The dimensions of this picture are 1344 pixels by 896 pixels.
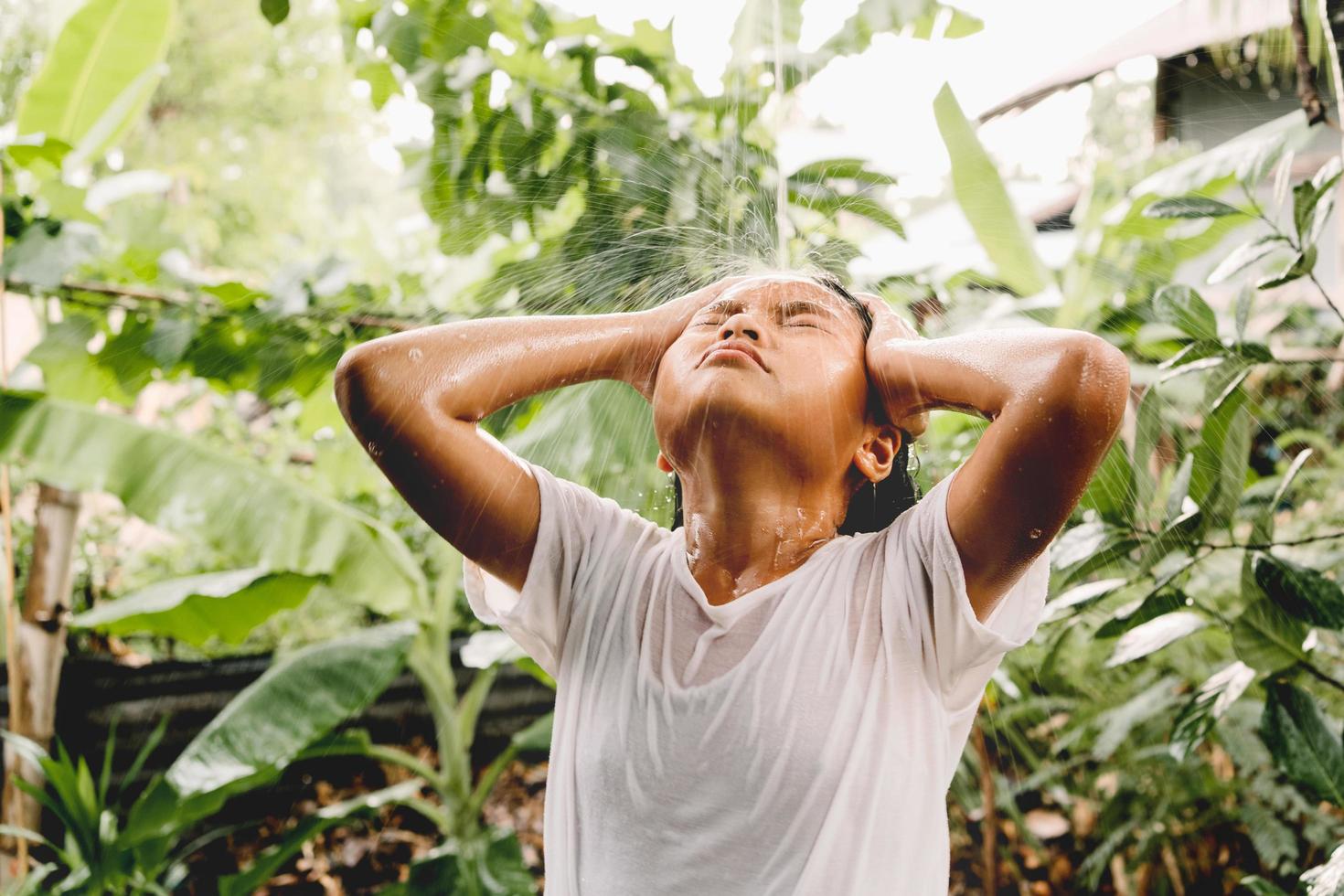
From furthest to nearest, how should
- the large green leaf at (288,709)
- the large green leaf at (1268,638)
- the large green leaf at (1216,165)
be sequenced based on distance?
the large green leaf at (288,709)
the large green leaf at (1216,165)
the large green leaf at (1268,638)

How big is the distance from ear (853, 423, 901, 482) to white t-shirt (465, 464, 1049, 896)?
60 millimetres

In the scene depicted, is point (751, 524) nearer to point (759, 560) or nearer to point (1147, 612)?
point (759, 560)

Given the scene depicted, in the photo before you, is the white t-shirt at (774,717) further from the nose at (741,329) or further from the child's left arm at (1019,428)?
the nose at (741,329)

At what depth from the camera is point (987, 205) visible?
2.65 metres

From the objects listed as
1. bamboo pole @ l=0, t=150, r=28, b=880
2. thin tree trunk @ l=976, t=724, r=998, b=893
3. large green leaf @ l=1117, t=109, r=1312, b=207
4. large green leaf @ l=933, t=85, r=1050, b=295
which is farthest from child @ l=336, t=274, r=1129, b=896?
bamboo pole @ l=0, t=150, r=28, b=880

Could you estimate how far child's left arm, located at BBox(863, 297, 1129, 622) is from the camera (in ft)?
2.97

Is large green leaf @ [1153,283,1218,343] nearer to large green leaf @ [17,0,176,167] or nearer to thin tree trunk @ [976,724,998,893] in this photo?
thin tree trunk @ [976,724,998,893]

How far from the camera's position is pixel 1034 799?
3.99 meters

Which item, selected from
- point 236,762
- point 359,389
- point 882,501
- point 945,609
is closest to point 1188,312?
point 882,501

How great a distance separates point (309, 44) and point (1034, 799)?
8.59 meters

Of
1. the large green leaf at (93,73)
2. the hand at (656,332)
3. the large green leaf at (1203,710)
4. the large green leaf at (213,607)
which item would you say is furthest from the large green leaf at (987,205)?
the large green leaf at (93,73)

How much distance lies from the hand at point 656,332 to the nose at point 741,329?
3.2 inches

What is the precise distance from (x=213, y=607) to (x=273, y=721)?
1.05 ft

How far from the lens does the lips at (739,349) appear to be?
1010 millimetres
